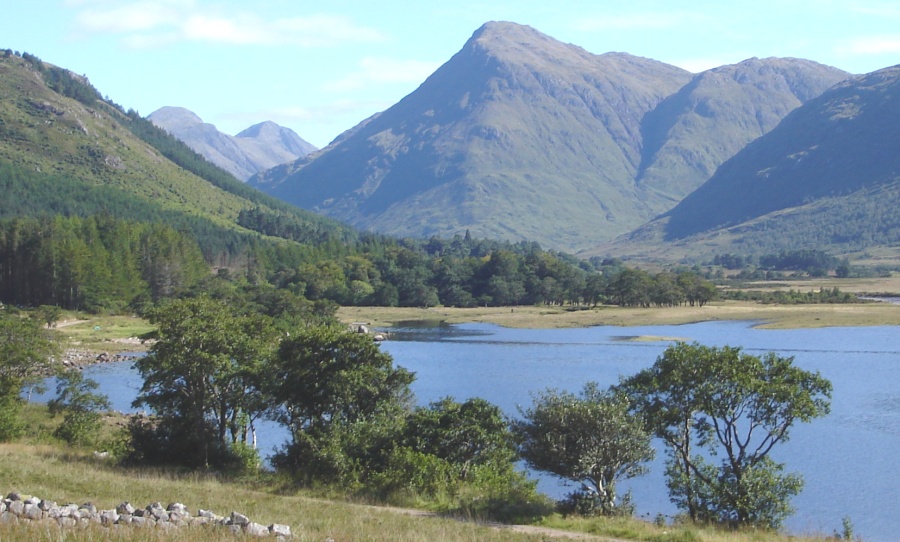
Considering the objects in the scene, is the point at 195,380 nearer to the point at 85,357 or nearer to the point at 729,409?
the point at 729,409

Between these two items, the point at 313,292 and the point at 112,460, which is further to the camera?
the point at 313,292

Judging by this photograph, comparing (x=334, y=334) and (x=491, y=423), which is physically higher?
(x=334, y=334)

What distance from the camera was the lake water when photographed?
146 feet

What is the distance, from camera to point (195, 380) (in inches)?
1634

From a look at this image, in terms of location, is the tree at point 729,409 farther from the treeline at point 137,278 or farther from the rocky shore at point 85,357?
the treeline at point 137,278

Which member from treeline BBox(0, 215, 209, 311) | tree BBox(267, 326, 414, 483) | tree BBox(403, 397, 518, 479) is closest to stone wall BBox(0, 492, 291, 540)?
tree BBox(403, 397, 518, 479)

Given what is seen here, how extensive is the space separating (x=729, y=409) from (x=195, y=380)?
2267cm

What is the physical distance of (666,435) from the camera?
3556 cm

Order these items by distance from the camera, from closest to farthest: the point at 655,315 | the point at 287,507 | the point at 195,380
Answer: the point at 287,507, the point at 195,380, the point at 655,315

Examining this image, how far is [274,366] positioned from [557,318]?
123 metres

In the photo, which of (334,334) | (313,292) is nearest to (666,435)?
(334,334)

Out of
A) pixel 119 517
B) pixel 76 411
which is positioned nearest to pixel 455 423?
pixel 119 517

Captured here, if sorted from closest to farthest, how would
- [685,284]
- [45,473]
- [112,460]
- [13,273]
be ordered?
1. [45,473]
2. [112,460]
3. [13,273]
4. [685,284]

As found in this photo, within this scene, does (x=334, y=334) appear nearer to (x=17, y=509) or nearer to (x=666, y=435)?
(x=666, y=435)
